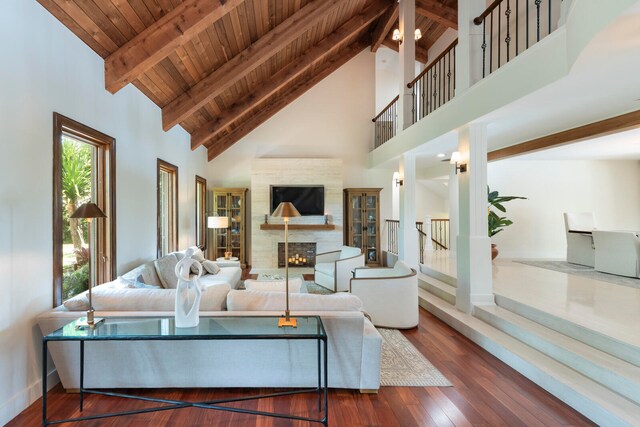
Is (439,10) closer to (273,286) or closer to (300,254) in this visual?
(300,254)

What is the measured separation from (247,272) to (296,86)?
468 cm

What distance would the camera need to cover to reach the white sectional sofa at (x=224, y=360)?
2.54 meters

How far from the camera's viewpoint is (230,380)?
102 inches

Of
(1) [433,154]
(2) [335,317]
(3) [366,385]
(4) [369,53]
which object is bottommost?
(3) [366,385]

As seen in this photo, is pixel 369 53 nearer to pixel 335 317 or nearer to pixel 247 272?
pixel 247 272

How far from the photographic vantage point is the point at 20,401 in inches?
92.3

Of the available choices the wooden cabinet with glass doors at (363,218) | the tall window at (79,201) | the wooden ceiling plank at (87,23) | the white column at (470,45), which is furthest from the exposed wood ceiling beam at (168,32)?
the wooden cabinet with glass doors at (363,218)

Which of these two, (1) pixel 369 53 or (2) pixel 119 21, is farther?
(1) pixel 369 53

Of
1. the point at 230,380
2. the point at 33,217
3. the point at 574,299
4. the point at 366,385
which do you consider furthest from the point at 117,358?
the point at 574,299

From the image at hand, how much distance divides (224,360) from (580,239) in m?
6.95

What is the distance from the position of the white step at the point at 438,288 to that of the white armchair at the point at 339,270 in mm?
1135

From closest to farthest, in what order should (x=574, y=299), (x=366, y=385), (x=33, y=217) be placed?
1. (x=33, y=217)
2. (x=366, y=385)
3. (x=574, y=299)

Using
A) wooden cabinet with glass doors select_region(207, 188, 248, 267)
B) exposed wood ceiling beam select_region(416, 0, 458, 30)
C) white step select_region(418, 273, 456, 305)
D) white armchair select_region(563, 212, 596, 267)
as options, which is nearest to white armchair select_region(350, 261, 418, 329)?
white step select_region(418, 273, 456, 305)

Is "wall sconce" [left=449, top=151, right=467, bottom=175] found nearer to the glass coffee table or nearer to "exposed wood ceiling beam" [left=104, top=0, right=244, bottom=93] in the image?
the glass coffee table
